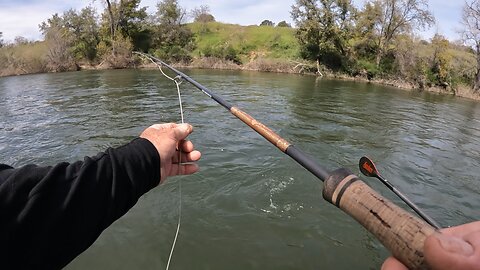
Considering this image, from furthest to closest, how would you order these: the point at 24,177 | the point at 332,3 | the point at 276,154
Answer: the point at 332,3 → the point at 276,154 → the point at 24,177

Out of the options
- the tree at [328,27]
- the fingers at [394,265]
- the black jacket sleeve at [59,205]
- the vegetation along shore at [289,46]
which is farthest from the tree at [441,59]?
the black jacket sleeve at [59,205]

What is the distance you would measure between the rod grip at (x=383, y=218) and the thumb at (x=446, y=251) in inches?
3.2

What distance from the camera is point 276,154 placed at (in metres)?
9.14

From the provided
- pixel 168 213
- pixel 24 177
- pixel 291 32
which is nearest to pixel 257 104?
pixel 168 213

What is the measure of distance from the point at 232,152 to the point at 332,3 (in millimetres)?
38597

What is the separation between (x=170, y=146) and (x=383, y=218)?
49.4 inches

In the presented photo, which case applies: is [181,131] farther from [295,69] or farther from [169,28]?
[169,28]

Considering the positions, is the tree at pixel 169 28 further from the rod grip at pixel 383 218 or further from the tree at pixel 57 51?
the rod grip at pixel 383 218

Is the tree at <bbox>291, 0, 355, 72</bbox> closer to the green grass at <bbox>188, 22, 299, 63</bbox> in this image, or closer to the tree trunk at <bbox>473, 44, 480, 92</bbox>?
the green grass at <bbox>188, 22, 299, 63</bbox>

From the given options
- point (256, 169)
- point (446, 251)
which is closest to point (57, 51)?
point (256, 169)

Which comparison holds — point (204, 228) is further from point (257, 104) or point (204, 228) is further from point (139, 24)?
point (139, 24)

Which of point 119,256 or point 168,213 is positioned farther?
point 168,213

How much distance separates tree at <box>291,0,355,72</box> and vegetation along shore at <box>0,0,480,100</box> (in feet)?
0.39

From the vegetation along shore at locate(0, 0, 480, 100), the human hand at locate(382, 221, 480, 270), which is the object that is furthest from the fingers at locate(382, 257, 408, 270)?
the vegetation along shore at locate(0, 0, 480, 100)
